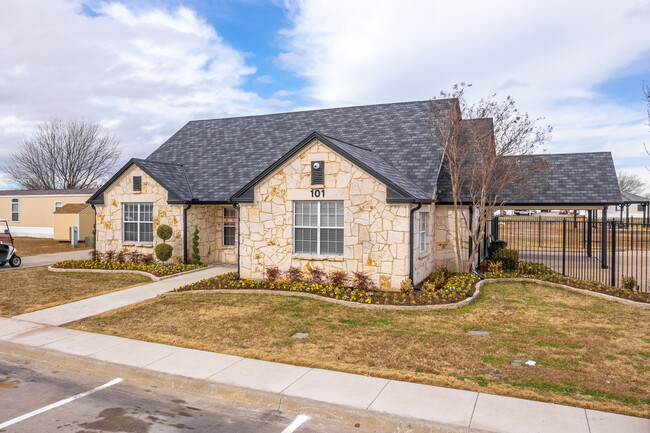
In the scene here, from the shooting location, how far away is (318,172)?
14320mm

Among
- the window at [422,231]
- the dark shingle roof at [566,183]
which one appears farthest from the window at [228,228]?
the dark shingle roof at [566,183]

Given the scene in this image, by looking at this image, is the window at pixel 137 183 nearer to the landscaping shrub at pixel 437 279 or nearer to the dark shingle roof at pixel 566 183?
the dark shingle roof at pixel 566 183

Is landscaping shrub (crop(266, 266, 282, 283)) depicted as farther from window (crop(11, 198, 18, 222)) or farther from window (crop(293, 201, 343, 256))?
window (crop(11, 198, 18, 222))

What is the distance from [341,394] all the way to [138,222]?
1562 cm

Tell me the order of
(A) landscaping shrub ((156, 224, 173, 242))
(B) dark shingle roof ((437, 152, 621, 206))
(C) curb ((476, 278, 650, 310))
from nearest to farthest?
1. (C) curb ((476, 278, 650, 310))
2. (B) dark shingle roof ((437, 152, 621, 206))
3. (A) landscaping shrub ((156, 224, 173, 242))

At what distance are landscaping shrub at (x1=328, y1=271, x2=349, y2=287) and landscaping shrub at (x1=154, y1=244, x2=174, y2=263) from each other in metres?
7.67

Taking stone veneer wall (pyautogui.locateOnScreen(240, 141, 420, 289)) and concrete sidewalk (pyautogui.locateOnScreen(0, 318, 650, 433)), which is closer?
concrete sidewalk (pyautogui.locateOnScreen(0, 318, 650, 433))

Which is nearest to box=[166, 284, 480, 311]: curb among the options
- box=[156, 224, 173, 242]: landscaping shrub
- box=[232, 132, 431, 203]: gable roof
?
box=[232, 132, 431, 203]: gable roof

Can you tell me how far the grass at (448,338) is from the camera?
7.03 metres

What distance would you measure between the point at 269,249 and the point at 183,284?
3161mm

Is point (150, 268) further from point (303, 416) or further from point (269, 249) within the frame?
point (303, 416)

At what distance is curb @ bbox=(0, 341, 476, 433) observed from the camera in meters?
5.75

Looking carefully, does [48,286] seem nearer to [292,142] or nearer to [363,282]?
[363,282]

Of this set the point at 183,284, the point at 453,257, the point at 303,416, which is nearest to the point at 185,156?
the point at 183,284
